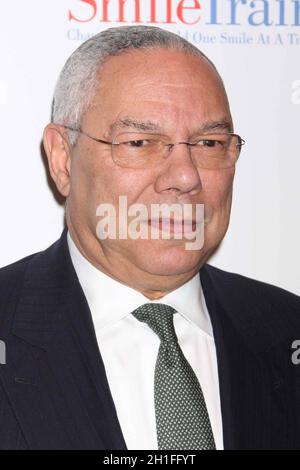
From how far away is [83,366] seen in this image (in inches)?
61.2

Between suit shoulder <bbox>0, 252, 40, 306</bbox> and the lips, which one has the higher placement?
the lips

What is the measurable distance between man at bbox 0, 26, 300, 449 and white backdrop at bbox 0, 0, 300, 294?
15cm

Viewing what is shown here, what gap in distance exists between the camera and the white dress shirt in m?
1.58

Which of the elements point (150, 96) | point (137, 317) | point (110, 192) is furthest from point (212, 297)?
point (150, 96)

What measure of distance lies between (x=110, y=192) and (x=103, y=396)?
0.40 metres

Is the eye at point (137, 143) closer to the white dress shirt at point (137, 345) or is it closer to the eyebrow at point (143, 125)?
the eyebrow at point (143, 125)

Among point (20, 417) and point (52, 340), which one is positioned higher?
point (52, 340)

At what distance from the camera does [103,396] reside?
5.03ft

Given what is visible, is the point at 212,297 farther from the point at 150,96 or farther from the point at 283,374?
the point at 150,96

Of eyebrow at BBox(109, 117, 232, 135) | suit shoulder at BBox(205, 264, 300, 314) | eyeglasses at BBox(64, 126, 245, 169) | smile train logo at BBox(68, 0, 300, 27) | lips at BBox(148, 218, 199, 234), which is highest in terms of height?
smile train logo at BBox(68, 0, 300, 27)

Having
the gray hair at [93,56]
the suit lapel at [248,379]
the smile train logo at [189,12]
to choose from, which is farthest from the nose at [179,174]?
the smile train logo at [189,12]

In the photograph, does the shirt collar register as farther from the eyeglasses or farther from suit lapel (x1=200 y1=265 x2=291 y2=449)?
the eyeglasses

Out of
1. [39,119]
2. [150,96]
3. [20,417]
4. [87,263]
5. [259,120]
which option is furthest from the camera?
[259,120]

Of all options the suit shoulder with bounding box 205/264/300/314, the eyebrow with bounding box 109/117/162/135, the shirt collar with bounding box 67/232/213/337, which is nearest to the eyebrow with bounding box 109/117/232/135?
the eyebrow with bounding box 109/117/162/135
